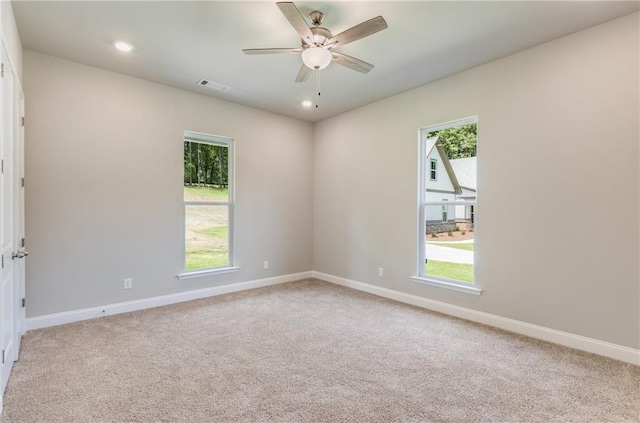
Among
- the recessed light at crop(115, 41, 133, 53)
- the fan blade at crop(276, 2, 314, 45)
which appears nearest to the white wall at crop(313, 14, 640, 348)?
the fan blade at crop(276, 2, 314, 45)

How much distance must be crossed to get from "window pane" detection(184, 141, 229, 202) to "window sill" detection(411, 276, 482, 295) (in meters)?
2.97

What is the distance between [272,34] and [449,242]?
3061mm

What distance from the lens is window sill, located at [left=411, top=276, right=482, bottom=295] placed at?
3.56 m

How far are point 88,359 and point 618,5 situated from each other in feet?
16.6

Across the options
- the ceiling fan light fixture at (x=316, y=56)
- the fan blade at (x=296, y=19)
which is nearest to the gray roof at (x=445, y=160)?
the ceiling fan light fixture at (x=316, y=56)

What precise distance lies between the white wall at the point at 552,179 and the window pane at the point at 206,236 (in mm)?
2544

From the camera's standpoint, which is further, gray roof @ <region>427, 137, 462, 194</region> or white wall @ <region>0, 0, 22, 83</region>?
gray roof @ <region>427, 137, 462, 194</region>

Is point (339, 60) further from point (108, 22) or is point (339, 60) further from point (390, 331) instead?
point (390, 331)

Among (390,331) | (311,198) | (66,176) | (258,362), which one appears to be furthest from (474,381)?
(66,176)

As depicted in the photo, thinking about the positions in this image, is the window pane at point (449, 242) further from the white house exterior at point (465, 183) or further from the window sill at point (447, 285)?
the window sill at point (447, 285)

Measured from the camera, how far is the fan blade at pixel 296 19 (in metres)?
2.03

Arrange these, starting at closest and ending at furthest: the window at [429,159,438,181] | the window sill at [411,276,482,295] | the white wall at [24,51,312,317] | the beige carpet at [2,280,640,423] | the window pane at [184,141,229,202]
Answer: the beige carpet at [2,280,640,423], the white wall at [24,51,312,317], the window sill at [411,276,482,295], the window at [429,159,438,181], the window pane at [184,141,229,202]

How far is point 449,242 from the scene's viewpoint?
157 inches

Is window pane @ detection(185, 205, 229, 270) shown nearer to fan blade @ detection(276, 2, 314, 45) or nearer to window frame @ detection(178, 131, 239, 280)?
window frame @ detection(178, 131, 239, 280)
